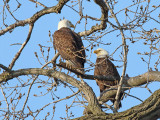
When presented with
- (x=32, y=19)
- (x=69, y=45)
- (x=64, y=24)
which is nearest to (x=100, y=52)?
(x=64, y=24)

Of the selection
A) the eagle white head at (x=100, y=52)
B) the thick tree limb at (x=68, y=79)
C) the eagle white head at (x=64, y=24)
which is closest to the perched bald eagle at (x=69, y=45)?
the eagle white head at (x=64, y=24)

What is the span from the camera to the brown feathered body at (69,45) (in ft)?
22.8

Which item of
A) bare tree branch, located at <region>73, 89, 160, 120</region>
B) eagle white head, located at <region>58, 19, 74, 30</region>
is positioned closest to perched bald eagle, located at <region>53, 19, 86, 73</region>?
eagle white head, located at <region>58, 19, 74, 30</region>

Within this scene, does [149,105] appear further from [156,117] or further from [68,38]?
[68,38]

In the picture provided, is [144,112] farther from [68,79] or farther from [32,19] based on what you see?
[32,19]

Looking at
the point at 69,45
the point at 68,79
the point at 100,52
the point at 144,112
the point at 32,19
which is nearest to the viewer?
the point at 144,112

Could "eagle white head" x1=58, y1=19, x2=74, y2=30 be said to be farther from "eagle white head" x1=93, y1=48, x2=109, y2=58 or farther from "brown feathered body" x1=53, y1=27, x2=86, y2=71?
"eagle white head" x1=93, y1=48, x2=109, y2=58

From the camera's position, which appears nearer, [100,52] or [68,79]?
[68,79]

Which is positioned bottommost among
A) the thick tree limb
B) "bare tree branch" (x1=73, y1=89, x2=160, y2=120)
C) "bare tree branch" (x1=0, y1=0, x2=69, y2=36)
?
"bare tree branch" (x1=73, y1=89, x2=160, y2=120)

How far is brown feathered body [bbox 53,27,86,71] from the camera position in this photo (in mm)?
6957

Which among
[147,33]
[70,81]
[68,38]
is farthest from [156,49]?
[68,38]

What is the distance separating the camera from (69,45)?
7.10 m

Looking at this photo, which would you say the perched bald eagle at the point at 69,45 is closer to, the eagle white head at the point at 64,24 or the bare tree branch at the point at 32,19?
the eagle white head at the point at 64,24

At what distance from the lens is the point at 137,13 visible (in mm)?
4586
